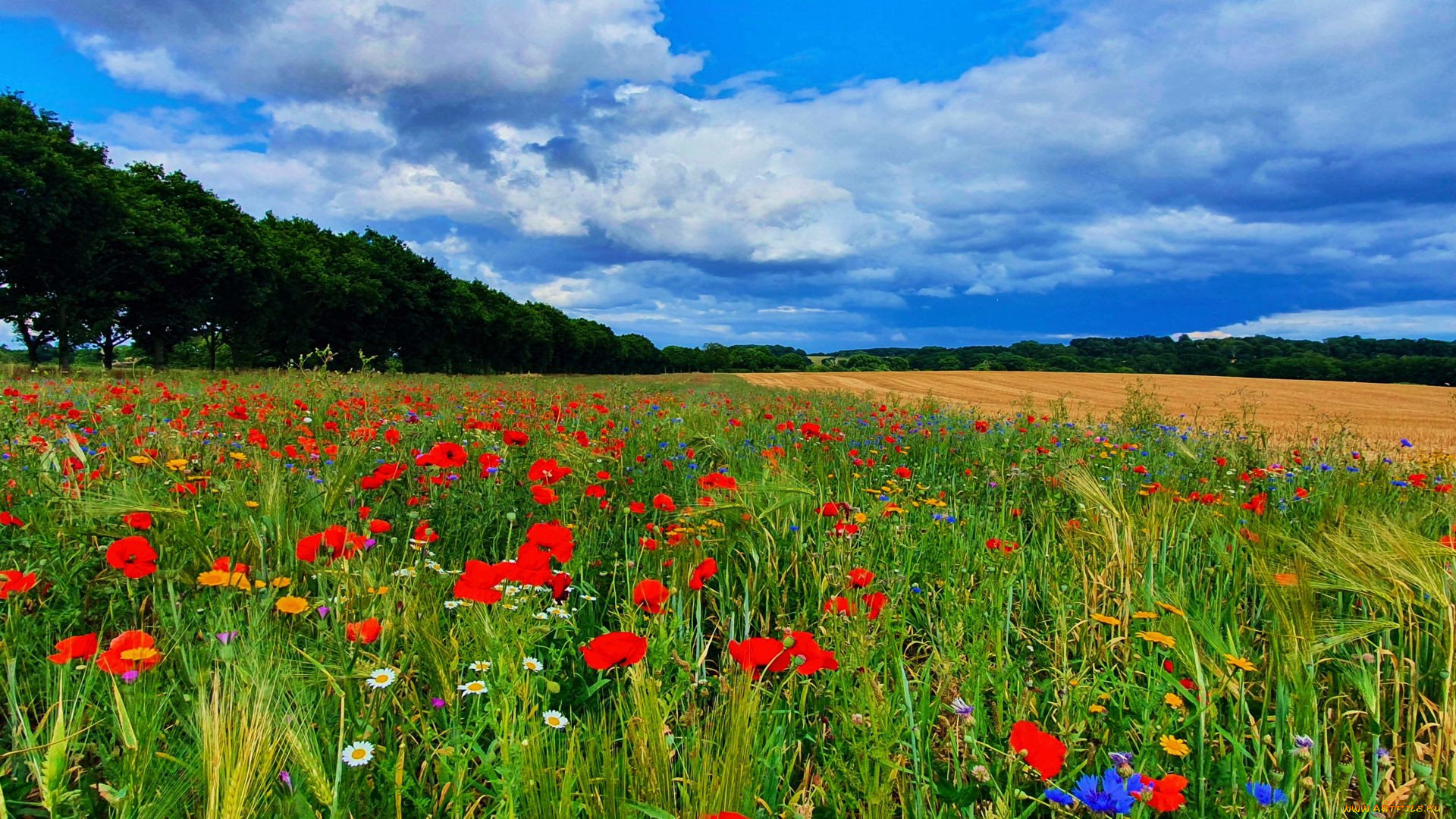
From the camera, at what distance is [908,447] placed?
573cm

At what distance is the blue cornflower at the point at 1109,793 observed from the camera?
1058 millimetres

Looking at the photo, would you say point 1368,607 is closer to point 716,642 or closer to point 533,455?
point 716,642

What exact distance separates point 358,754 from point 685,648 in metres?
0.74

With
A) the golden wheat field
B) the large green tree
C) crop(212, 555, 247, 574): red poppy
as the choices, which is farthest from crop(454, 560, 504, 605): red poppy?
the large green tree

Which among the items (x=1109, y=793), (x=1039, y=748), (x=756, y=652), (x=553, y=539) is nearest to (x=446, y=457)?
(x=553, y=539)

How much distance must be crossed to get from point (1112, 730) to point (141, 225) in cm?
3747

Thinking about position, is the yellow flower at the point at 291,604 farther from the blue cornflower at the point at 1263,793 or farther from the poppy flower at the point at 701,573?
the blue cornflower at the point at 1263,793

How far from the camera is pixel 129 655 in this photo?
1.29 m

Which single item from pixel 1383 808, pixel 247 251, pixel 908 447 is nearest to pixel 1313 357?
pixel 908 447

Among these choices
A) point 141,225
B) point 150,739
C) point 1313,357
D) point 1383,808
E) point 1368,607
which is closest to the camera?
point 150,739

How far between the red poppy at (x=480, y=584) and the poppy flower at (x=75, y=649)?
0.74 m

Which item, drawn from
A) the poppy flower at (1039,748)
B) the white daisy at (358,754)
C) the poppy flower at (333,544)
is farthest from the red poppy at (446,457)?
the poppy flower at (1039,748)

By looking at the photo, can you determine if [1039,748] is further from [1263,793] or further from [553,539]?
[553,539]

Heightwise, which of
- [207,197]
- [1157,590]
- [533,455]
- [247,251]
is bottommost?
[1157,590]
